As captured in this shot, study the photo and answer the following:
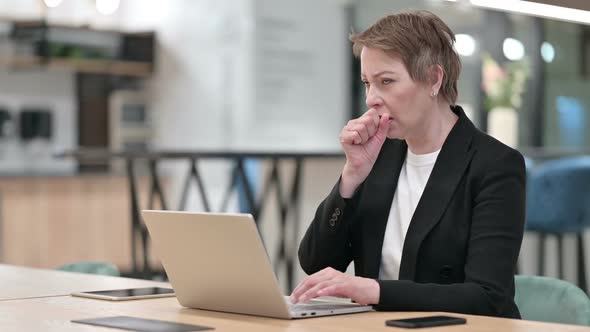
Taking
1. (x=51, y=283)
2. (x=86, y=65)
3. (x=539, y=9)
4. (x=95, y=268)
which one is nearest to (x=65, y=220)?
(x=86, y=65)

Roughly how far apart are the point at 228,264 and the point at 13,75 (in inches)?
267

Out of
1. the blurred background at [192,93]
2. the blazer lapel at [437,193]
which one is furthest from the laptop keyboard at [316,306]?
the blurred background at [192,93]

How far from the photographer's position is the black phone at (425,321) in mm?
1529

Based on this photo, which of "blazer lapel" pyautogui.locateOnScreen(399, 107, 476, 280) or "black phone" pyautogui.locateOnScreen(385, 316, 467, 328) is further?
"blazer lapel" pyautogui.locateOnScreen(399, 107, 476, 280)

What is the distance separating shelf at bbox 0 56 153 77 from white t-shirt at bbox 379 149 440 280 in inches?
238

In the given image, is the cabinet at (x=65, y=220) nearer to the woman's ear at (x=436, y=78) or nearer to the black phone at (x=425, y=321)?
the woman's ear at (x=436, y=78)

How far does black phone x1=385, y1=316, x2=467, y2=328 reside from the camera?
1529 millimetres

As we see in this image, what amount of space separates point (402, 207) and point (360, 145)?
163mm

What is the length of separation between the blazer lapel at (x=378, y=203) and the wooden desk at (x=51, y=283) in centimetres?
46

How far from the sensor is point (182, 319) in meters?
1.67

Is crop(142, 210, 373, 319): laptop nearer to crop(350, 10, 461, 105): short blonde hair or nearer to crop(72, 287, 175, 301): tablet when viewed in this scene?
crop(72, 287, 175, 301): tablet

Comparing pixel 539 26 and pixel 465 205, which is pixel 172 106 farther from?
pixel 465 205

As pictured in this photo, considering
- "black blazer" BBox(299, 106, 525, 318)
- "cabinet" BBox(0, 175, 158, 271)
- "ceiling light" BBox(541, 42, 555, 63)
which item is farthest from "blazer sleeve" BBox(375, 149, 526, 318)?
"cabinet" BBox(0, 175, 158, 271)

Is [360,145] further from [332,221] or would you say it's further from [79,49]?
[79,49]
